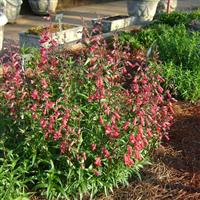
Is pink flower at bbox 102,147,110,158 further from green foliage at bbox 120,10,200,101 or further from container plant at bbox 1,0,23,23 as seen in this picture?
container plant at bbox 1,0,23,23

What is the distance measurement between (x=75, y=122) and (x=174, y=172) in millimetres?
1150

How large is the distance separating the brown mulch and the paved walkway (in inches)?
192

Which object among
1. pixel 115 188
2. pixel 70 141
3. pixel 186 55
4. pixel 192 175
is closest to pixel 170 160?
pixel 192 175

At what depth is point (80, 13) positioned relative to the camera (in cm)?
1214

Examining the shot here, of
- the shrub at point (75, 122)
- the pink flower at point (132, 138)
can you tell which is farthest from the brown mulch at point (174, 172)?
the pink flower at point (132, 138)

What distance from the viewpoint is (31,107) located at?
11.1ft

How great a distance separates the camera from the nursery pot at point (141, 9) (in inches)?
403

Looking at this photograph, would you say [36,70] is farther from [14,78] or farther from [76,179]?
[76,179]

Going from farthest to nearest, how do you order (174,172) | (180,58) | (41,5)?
(41,5)
(180,58)
(174,172)

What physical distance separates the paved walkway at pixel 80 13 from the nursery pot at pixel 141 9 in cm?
101

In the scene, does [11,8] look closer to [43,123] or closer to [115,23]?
[115,23]

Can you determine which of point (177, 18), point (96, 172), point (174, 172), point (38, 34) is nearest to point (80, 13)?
point (177, 18)

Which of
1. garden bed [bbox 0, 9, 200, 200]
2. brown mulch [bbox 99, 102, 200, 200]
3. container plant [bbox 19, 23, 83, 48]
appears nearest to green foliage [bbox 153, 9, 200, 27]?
container plant [bbox 19, 23, 83, 48]

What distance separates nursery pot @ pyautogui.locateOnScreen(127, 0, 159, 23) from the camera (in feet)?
33.6
